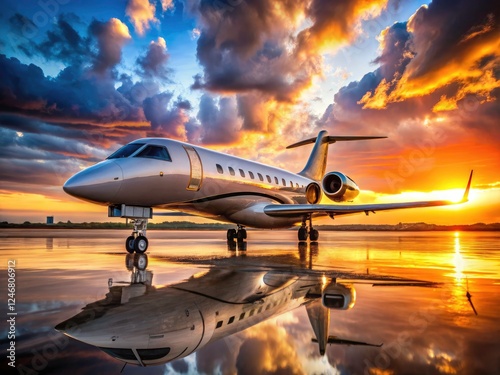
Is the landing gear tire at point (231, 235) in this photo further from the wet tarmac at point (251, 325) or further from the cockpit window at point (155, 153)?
the wet tarmac at point (251, 325)

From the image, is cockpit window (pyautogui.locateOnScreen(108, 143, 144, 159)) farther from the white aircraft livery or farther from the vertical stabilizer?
the vertical stabilizer

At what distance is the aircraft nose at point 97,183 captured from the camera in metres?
9.35

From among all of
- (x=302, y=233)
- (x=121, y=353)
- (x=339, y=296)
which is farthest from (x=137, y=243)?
(x=302, y=233)

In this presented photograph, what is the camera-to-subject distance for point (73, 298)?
4.45 m

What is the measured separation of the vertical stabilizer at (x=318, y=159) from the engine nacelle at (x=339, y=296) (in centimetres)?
1901

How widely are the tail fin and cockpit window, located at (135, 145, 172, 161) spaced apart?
13790 mm

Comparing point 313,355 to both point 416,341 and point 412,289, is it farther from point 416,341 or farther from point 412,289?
point 412,289

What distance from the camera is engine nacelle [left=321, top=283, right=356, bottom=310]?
4.10 metres

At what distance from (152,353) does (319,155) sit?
23.2 metres

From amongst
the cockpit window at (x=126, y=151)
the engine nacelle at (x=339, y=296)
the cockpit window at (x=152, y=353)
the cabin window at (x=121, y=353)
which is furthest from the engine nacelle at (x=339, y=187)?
the cabin window at (x=121, y=353)

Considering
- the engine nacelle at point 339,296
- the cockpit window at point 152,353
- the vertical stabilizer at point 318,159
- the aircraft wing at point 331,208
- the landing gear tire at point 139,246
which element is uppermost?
the vertical stabilizer at point 318,159

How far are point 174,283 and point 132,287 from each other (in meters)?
0.62

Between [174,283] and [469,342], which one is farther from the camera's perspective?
[174,283]

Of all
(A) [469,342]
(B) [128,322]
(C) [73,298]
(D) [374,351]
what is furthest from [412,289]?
(C) [73,298]
